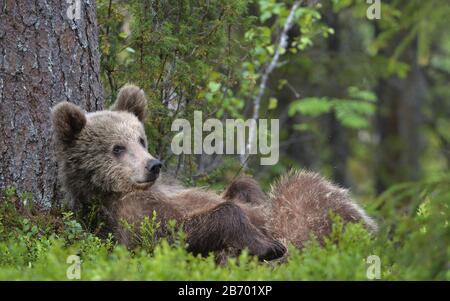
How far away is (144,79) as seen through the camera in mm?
9047

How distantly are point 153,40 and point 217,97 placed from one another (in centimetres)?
143

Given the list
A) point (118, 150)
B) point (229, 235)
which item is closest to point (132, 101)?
point (118, 150)

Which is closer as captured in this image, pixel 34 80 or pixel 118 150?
pixel 34 80

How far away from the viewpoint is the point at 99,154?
782 centimetres

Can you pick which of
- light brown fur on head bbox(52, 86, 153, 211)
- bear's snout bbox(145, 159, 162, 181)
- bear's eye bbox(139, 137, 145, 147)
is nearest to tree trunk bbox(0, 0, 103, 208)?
light brown fur on head bbox(52, 86, 153, 211)

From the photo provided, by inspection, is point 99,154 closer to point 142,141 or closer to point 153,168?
point 142,141

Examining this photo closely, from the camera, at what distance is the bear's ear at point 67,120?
24.6ft

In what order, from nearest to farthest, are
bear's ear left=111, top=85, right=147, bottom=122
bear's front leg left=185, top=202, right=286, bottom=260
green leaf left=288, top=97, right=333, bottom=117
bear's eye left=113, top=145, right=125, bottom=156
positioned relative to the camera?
bear's front leg left=185, top=202, right=286, bottom=260 → bear's eye left=113, top=145, right=125, bottom=156 → bear's ear left=111, top=85, right=147, bottom=122 → green leaf left=288, top=97, right=333, bottom=117

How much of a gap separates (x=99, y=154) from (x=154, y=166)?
690 mm

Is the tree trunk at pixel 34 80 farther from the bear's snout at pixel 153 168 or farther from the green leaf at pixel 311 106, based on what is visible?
the green leaf at pixel 311 106

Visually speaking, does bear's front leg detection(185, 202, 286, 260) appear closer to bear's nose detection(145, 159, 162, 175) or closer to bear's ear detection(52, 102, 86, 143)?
bear's nose detection(145, 159, 162, 175)

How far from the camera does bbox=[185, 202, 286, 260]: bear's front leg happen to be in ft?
22.6
